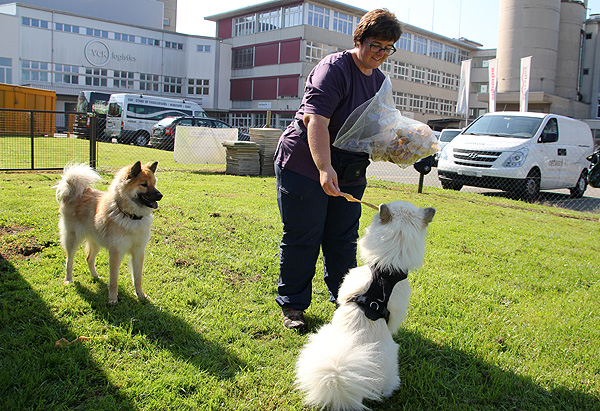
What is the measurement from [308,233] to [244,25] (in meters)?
57.3

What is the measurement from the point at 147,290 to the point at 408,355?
7.41ft

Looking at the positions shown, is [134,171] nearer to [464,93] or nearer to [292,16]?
[464,93]

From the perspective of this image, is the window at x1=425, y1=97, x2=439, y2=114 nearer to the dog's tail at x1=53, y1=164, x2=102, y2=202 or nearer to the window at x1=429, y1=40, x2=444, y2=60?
the window at x1=429, y1=40, x2=444, y2=60

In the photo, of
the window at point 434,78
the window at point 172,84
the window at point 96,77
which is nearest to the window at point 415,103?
the window at point 434,78

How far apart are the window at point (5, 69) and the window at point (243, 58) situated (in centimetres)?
2465

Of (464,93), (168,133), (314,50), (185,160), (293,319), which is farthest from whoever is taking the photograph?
(314,50)

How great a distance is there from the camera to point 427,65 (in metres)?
61.2

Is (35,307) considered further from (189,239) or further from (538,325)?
(538,325)

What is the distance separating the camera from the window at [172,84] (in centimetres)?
5316

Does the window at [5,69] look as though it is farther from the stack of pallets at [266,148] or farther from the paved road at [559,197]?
the paved road at [559,197]

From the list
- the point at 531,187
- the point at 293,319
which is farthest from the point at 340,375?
the point at 531,187

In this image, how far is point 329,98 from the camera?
114 inches

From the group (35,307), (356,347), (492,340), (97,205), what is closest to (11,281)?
(35,307)

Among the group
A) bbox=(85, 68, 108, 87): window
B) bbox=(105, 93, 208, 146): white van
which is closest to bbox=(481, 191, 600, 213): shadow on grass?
bbox=(105, 93, 208, 146): white van
